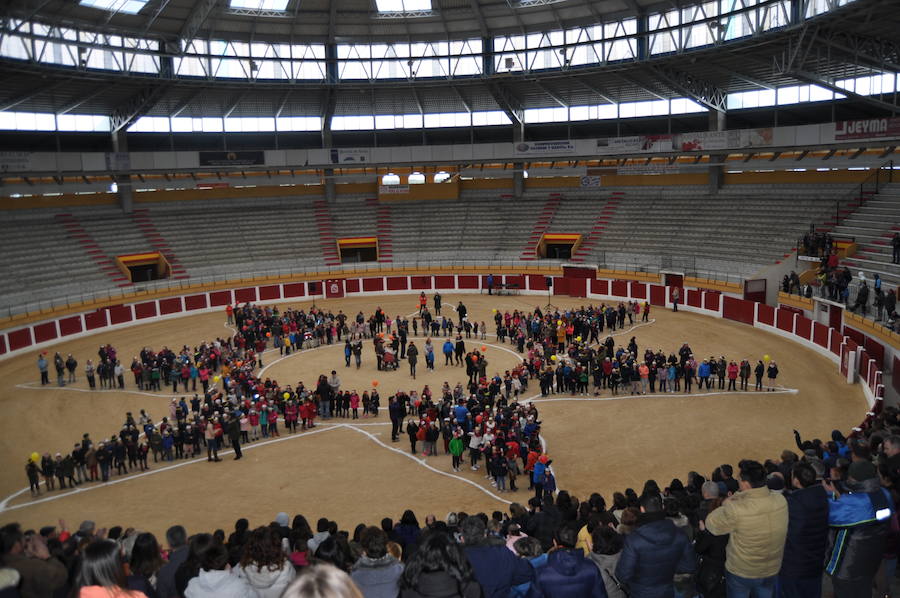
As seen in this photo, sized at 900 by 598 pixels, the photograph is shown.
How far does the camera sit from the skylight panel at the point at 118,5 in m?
40.8

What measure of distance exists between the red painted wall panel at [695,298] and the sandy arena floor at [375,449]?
8.93 metres

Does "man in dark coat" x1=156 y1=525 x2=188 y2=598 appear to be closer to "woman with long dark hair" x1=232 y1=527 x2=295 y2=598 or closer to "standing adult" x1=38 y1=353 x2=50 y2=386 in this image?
"woman with long dark hair" x1=232 y1=527 x2=295 y2=598

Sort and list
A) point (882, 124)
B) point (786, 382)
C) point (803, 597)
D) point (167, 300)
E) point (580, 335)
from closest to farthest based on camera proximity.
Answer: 1. point (803, 597)
2. point (786, 382)
3. point (580, 335)
4. point (882, 124)
5. point (167, 300)

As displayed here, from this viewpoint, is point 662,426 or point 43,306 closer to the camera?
point 662,426

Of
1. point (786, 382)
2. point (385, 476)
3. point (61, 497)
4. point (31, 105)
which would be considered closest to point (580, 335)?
point (786, 382)

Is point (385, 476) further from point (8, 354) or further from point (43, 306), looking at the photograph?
point (43, 306)

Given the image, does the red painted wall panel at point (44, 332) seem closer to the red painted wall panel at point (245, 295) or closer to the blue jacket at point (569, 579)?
the red painted wall panel at point (245, 295)

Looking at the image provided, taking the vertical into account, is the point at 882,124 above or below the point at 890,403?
above

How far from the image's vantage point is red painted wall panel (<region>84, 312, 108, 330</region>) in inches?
1649

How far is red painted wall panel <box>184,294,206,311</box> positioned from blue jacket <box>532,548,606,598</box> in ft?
144

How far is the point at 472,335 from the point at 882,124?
24878 mm

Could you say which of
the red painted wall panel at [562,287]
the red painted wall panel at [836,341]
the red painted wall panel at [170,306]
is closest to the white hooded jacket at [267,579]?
the red painted wall panel at [836,341]

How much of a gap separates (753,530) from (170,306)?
44.0 metres

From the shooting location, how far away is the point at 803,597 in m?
8.51
